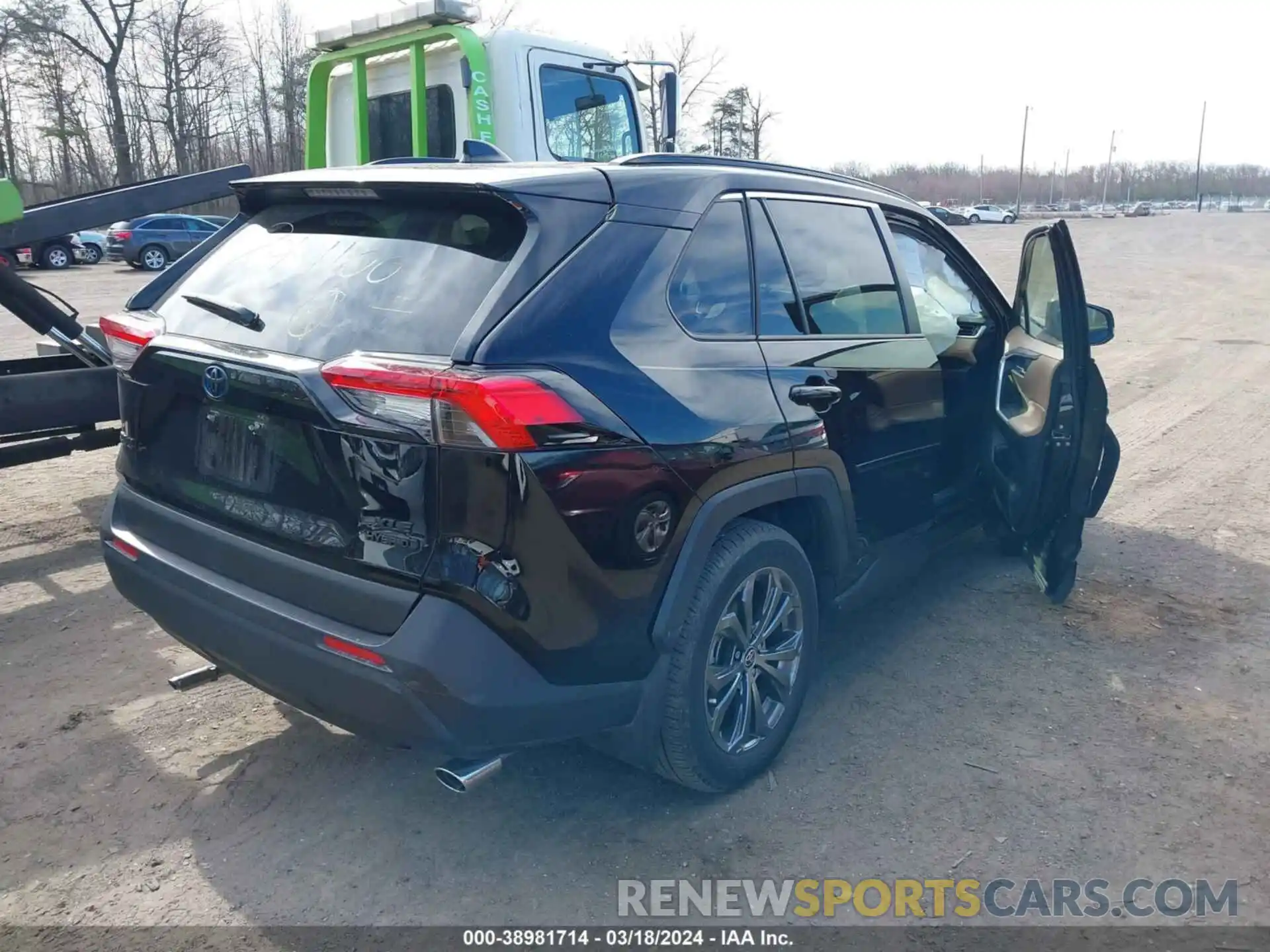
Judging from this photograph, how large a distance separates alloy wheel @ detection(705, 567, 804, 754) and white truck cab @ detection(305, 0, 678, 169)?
427cm

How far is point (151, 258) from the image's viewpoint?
26.9 metres

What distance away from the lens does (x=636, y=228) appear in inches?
110

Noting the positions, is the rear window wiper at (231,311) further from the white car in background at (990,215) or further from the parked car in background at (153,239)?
the white car in background at (990,215)

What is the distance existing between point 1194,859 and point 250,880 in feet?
8.89

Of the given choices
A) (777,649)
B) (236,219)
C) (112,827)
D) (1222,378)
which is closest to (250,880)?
(112,827)

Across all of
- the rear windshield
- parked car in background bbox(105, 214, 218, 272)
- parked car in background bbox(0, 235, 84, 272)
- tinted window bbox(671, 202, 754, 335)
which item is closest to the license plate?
the rear windshield

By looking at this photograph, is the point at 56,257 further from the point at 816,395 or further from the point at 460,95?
the point at 816,395

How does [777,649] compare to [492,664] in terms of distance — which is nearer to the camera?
[492,664]

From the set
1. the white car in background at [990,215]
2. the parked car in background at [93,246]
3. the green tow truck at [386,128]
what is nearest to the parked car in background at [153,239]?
the parked car in background at [93,246]

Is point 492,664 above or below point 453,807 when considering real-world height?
above

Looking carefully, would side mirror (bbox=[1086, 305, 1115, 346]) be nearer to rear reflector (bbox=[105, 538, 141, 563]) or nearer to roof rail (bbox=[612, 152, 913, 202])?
roof rail (bbox=[612, 152, 913, 202])

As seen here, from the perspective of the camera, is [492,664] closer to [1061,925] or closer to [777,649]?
[777,649]

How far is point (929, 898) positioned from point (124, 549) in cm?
261

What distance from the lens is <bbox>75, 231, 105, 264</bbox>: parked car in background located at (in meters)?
28.6
